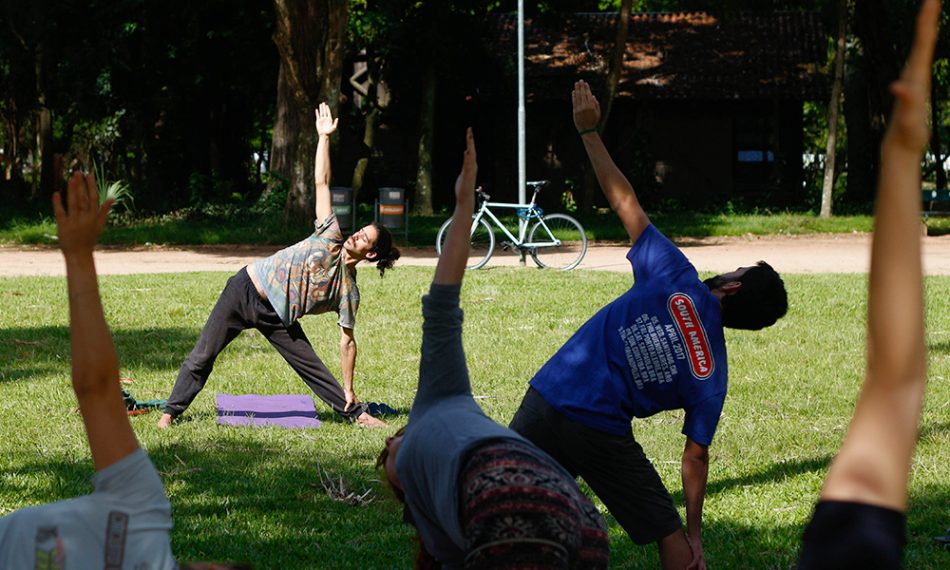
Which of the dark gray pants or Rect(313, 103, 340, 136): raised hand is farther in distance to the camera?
the dark gray pants

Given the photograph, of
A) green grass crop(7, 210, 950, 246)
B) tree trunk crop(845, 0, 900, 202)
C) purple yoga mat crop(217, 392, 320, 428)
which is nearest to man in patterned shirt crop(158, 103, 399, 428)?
purple yoga mat crop(217, 392, 320, 428)

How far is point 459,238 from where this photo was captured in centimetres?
345

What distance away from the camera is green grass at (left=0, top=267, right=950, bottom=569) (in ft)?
20.2

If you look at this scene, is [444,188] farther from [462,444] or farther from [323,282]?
[462,444]

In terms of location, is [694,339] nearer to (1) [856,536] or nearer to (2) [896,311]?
(1) [856,536]

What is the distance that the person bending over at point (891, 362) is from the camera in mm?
1907

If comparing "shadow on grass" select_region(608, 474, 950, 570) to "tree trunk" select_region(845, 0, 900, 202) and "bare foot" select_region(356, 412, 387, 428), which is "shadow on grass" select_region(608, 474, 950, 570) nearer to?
"bare foot" select_region(356, 412, 387, 428)

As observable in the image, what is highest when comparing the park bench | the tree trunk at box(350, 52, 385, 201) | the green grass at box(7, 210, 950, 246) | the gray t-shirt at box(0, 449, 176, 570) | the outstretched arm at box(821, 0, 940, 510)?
the tree trunk at box(350, 52, 385, 201)

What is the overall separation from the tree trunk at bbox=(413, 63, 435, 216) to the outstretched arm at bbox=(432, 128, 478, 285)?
28823 millimetres

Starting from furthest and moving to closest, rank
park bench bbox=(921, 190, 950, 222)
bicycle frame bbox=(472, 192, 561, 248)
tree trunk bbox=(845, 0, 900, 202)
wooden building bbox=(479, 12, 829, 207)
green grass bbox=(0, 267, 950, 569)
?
wooden building bbox=(479, 12, 829, 207), tree trunk bbox=(845, 0, 900, 202), park bench bbox=(921, 190, 950, 222), bicycle frame bbox=(472, 192, 561, 248), green grass bbox=(0, 267, 950, 569)

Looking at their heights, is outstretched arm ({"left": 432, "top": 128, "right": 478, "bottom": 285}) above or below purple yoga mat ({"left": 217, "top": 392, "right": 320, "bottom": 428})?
above

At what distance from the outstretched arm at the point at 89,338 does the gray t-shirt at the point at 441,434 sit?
0.66 meters

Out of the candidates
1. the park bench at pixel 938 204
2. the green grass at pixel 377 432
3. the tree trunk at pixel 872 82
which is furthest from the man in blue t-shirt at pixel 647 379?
the park bench at pixel 938 204

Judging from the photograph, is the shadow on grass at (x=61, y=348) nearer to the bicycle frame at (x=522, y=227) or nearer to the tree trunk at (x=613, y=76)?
the bicycle frame at (x=522, y=227)
